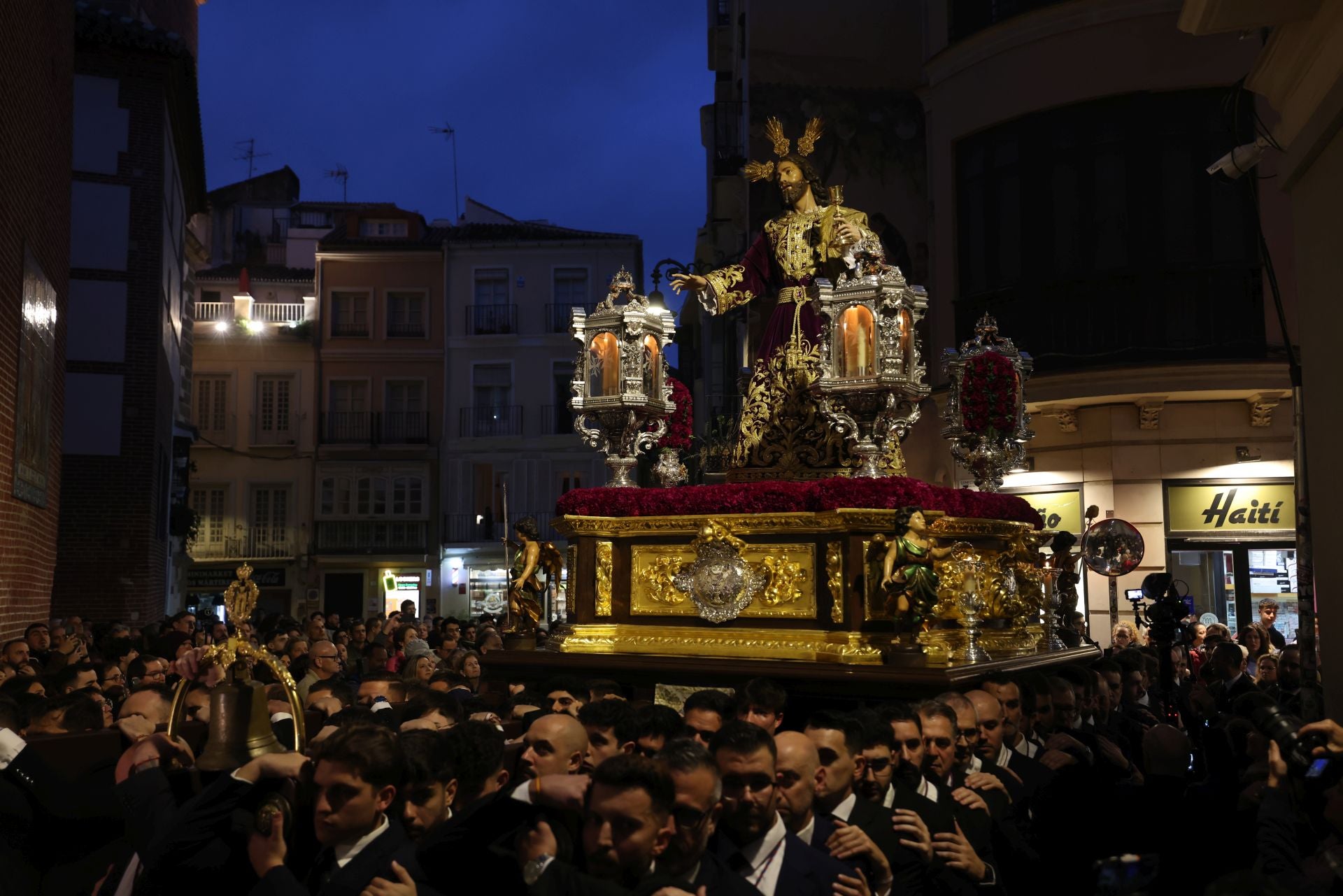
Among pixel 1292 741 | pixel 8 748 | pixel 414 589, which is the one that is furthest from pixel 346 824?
pixel 414 589

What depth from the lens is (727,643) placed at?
364 inches

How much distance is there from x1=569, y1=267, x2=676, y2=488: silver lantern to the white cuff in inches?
243

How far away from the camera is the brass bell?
4.13m

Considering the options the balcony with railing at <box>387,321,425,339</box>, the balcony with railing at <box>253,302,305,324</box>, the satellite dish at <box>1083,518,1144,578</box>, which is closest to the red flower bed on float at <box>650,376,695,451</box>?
the satellite dish at <box>1083,518,1144,578</box>

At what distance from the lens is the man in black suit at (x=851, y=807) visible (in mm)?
4527

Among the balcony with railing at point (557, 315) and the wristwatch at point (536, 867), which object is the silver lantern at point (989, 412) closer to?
the wristwatch at point (536, 867)

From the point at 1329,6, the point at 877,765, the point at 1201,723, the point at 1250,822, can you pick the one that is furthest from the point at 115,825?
the point at 1201,723

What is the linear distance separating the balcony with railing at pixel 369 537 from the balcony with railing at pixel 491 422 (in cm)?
269

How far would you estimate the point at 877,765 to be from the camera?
4957mm

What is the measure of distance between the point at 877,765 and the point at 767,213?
1777 centimetres

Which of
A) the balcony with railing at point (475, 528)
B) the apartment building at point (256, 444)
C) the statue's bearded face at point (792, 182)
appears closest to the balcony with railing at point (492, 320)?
the apartment building at point (256, 444)

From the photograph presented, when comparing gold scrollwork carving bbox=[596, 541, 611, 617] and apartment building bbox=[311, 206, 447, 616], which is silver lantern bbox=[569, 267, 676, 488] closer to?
gold scrollwork carving bbox=[596, 541, 611, 617]

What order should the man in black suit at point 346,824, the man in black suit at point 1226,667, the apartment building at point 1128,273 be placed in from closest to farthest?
the man in black suit at point 346,824, the man in black suit at point 1226,667, the apartment building at point 1128,273

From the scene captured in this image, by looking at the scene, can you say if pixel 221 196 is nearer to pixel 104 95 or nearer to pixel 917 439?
pixel 104 95
